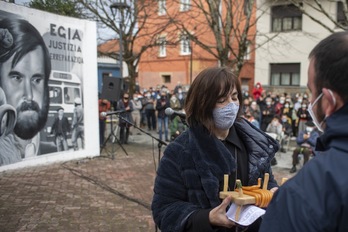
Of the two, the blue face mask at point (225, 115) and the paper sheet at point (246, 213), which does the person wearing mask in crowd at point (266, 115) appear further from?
the paper sheet at point (246, 213)

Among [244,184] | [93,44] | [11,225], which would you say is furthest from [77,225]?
[93,44]

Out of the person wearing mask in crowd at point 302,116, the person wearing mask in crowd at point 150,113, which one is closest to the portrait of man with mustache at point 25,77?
the person wearing mask in crowd at point 150,113

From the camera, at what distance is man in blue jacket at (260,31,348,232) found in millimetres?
1069

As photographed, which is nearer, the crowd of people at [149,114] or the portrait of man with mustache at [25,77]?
the portrait of man with mustache at [25,77]

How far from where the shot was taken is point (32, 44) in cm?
870

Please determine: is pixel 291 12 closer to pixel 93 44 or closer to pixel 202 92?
pixel 93 44

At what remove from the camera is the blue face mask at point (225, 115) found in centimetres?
216

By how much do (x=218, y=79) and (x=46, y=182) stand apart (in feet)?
21.1

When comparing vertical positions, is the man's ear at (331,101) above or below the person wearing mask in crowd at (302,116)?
above

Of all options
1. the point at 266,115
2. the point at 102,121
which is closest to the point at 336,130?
the point at 102,121

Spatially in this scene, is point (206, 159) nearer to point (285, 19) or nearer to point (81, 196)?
point (81, 196)

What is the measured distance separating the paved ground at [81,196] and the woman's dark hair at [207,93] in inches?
141

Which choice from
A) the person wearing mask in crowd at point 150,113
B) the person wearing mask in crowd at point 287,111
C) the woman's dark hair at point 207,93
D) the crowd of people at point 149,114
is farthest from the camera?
the person wearing mask in crowd at point 150,113

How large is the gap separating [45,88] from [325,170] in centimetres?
879
